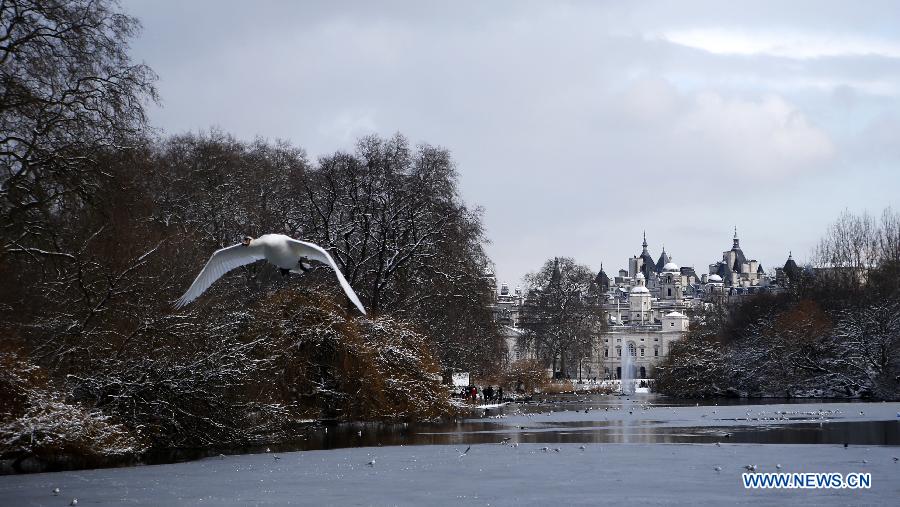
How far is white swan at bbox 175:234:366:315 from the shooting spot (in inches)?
598

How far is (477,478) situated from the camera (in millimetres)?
19234

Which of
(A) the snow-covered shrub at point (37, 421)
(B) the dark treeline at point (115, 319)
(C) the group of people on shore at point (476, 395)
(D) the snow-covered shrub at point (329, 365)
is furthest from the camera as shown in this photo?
(C) the group of people on shore at point (476, 395)

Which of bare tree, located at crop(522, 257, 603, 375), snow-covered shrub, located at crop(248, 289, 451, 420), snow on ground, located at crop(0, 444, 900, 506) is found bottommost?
snow on ground, located at crop(0, 444, 900, 506)

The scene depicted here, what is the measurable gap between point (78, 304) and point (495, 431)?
11.5 meters

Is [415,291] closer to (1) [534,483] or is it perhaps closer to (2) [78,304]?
(2) [78,304]

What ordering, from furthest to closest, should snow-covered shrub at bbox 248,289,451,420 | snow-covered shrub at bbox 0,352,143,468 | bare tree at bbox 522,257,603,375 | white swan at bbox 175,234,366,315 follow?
1. bare tree at bbox 522,257,603,375
2. snow-covered shrub at bbox 248,289,451,420
3. snow-covered shrub at bbox 0,352,143,468
4. white swan at bbox 175,234,366,315

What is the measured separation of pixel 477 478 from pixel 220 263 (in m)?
5.59

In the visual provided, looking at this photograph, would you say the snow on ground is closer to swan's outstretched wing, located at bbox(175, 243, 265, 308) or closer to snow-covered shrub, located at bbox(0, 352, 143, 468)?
snow-covered shrub, located at bbox(0, 352, 143, 468)

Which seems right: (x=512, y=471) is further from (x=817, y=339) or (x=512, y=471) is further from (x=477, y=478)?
(x=817, y=339)

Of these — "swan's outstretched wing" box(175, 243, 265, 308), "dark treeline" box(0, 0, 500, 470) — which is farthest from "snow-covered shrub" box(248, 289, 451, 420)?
"swan's outstretched wing" box(175, 243, 265, 308)

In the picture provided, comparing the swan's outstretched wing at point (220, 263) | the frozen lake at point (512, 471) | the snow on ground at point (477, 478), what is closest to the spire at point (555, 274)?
the frozen lake at point (512, 471)

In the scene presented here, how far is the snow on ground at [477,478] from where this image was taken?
1653cm

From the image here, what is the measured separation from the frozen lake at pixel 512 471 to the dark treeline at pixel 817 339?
101 ft

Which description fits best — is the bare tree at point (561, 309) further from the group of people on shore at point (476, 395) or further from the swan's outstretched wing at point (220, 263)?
the swan's outstretched wing at point (220, 263)
